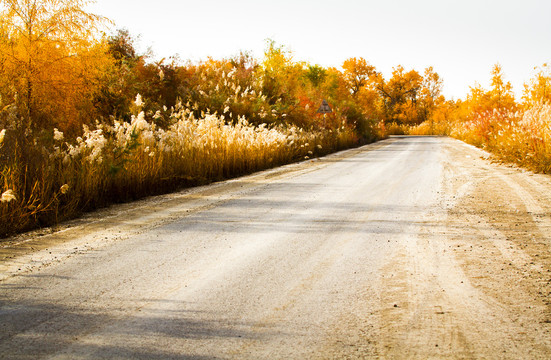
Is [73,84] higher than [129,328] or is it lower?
higher

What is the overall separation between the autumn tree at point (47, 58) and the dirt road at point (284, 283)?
3.71 meters

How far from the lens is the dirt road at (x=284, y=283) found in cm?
316

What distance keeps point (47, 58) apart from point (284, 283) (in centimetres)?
802

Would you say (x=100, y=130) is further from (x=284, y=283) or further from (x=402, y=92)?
(x=402, y=92)

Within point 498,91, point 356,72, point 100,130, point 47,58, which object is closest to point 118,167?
point 100,130

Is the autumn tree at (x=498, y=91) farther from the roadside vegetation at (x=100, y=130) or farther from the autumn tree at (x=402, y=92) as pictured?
the autumn tree at (x=402, y=92)

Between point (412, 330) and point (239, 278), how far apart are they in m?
1.67

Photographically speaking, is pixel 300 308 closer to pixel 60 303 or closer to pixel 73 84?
pixel 60 303

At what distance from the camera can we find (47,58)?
9977 millimetres

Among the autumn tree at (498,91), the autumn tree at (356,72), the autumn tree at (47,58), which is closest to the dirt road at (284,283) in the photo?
the autumn tree at (47,58)

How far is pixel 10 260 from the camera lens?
16.6ft

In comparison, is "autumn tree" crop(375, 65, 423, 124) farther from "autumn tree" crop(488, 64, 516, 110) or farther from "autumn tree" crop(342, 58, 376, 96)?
"autumn tree" crop(488, 64, 516, 110)

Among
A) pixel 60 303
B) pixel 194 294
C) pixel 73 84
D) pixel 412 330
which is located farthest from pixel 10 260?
pixel 73 84

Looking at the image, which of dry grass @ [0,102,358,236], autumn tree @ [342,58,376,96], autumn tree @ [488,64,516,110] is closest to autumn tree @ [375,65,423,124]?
autumn tree @ [342,58,376,96]
